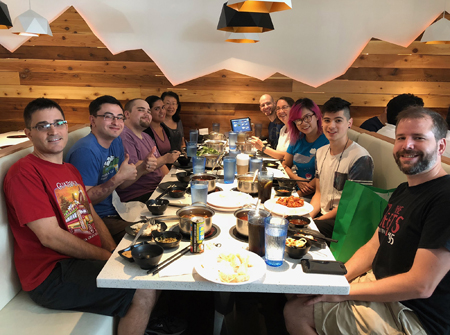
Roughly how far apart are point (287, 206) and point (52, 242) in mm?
1166

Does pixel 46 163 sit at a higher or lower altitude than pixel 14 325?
higher

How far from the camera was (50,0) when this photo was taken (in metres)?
4.37

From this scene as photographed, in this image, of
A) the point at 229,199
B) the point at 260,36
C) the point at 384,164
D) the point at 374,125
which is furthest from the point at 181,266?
the point at 260,36

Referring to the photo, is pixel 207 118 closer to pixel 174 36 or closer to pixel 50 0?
pixel 174 36

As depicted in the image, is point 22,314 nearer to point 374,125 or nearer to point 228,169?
point 228,169

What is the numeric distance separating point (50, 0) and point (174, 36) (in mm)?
1698

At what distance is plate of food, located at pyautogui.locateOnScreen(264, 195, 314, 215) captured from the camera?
168cm

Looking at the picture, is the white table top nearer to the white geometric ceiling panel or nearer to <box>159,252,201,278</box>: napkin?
<box>159,252,201,278</box>: napkin

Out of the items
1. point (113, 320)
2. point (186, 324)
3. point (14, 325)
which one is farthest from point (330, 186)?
point (14, 325)

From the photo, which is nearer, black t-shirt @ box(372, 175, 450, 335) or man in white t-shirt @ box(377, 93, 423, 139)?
black t-shirt @ box(372, 175, 450, 335)

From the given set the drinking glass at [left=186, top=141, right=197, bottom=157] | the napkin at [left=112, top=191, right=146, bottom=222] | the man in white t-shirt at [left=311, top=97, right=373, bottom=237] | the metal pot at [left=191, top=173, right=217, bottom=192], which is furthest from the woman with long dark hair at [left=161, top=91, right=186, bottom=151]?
the man in white t-shirt at [left=311, top=97, right=373, bottom=237]

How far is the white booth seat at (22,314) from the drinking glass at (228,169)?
1135 mm

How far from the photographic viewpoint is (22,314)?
56.7 inches

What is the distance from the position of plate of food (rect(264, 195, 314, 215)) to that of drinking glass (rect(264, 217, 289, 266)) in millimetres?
412
